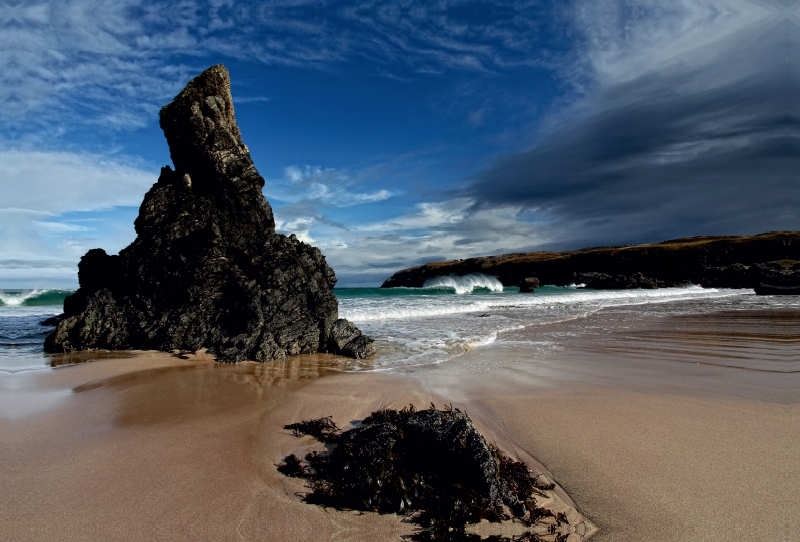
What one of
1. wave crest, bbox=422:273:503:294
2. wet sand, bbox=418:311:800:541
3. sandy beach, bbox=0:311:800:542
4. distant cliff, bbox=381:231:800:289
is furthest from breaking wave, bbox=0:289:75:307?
distant cliff, bbox=381:231:800:289

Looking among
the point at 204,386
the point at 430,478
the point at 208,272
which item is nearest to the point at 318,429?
the point at 430,478

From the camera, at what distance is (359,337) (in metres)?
10.4

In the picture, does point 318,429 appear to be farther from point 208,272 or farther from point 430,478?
point 208,272

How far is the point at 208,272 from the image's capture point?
10.6m

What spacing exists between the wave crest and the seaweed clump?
6710 cm

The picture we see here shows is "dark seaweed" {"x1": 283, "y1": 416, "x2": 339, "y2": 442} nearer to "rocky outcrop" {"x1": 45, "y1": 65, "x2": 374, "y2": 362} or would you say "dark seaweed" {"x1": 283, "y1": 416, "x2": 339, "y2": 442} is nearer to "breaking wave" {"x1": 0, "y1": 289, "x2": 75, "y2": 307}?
"rocky outcrop" {"x1": 45, "y1": 65, "x2": 374, "y2": 362}

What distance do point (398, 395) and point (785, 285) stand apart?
46.0 m

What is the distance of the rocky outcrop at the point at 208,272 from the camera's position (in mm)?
10242

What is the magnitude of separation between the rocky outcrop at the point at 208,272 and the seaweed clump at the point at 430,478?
621cm

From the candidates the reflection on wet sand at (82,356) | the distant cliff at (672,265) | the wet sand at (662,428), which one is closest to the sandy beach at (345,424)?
the wet sand at (662,428)

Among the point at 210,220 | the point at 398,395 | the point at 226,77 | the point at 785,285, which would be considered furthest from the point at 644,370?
the point at 785,285

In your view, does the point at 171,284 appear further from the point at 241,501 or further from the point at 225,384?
the point at 241,501

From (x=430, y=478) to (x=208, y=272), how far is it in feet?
29.8

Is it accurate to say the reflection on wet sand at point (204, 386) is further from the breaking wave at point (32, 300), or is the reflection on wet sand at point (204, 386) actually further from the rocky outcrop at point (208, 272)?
the breaking wave at point (32, 300)
